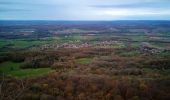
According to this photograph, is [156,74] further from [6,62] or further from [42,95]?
[6,62]

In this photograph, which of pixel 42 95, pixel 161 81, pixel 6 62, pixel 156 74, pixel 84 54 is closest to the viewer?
pixel 42 95

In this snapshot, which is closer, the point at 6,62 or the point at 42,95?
the point at 42,95

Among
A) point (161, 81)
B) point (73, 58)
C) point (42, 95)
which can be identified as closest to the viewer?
point (42, 95)

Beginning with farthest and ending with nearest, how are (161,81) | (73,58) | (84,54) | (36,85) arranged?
1. (84,54)
2. (73,58)
3. (161,81)
4. (36,85)

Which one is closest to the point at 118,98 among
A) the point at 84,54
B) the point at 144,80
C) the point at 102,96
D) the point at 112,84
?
the point at 102,96

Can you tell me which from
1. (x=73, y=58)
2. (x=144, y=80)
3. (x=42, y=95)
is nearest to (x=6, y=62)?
(x=73, y=58)

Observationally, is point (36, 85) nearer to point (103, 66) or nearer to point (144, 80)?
point (144, 80)

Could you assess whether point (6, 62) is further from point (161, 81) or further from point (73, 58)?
point (161, 81)

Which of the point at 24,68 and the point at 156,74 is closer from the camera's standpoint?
the point at 156,74

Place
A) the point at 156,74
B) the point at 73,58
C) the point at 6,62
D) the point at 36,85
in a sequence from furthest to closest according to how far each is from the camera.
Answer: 1. the point at 73,58
2. the point at 6,62
3. the point at 156,74
4. the point at 36,85
